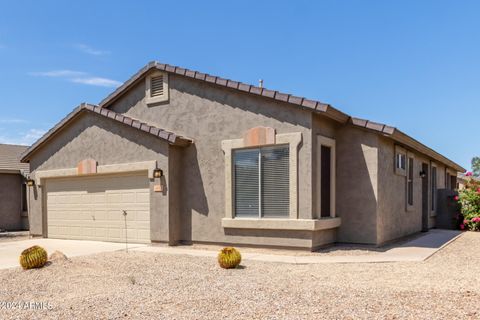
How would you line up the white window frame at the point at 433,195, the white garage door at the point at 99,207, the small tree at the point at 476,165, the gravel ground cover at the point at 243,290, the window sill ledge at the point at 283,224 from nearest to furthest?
1. the gravel ground cover at the point at 243,290
2. the window sill ledge at the point at 283,224
3. the white garage door at the point at 99,207
4. the white window frame at the point at 433,195
5. the small tree at the point at 476,165

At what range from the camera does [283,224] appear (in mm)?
10953

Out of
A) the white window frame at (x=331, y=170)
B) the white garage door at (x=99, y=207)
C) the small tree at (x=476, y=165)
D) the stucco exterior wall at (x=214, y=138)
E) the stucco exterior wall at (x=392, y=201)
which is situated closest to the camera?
the stucco exterior wall at (x=214, y=138)

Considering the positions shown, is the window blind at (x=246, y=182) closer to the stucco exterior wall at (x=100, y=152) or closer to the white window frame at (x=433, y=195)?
the stucco exterior wall at (x=100, y=152)

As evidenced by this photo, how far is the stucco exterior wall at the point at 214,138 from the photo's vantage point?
35.7ft

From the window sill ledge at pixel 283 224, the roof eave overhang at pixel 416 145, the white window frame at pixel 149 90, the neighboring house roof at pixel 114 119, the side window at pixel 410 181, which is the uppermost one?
the white window frame at pixel 149 90

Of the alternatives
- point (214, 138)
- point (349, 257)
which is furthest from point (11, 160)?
point (349, 257)

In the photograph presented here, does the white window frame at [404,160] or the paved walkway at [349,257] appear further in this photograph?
the white window frame at [404,160]

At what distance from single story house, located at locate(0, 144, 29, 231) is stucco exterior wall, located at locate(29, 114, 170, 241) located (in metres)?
5.09

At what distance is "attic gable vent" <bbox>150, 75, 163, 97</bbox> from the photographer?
45.5ft

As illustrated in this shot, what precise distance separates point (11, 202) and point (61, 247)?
30.5 ft

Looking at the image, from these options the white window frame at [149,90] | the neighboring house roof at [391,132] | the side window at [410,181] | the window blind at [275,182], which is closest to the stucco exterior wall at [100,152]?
the white window frame at [149,90]

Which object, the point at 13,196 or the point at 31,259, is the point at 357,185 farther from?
the point at 13,196

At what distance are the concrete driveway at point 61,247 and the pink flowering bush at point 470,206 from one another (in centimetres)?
1415

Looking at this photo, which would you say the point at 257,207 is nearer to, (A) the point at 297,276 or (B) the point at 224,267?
(B) the point at 224,267
